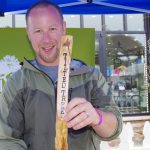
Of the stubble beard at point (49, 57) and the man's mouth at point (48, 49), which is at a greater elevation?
the man's mouth at point (48, 49)

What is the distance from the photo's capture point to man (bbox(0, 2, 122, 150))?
A: 1.29 meters

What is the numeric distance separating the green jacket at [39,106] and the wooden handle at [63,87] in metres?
0.36

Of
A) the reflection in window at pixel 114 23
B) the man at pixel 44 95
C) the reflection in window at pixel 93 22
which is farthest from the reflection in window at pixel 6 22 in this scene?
the man at pixel 44 95

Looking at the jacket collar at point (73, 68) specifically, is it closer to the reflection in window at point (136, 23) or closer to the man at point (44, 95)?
the man at point (44, 95)

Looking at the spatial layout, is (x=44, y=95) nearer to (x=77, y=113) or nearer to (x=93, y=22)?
(x=77, y=113)

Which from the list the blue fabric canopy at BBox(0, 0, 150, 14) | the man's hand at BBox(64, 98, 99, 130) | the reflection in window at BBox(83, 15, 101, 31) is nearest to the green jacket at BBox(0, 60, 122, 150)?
the man's hand at BBox(64, 98, 99, 130)

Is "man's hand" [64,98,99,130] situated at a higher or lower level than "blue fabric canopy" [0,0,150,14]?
lower

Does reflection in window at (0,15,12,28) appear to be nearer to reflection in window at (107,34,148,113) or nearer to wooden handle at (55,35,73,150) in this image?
reflection in window at (107,34,148,113)

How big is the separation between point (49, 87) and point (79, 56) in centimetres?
199

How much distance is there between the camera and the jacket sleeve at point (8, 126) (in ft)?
4.24

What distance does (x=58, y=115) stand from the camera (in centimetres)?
101

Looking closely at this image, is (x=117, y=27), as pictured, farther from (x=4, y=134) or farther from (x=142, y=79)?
(x=4, y=134)

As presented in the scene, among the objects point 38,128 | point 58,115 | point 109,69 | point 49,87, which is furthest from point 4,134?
point 109,69

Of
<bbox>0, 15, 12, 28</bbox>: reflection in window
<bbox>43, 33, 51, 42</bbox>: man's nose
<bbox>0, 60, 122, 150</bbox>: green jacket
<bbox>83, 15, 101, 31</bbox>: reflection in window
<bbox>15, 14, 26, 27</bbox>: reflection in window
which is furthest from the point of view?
<bbox>83, 15, 101, 31</bbox>: reflection in window
